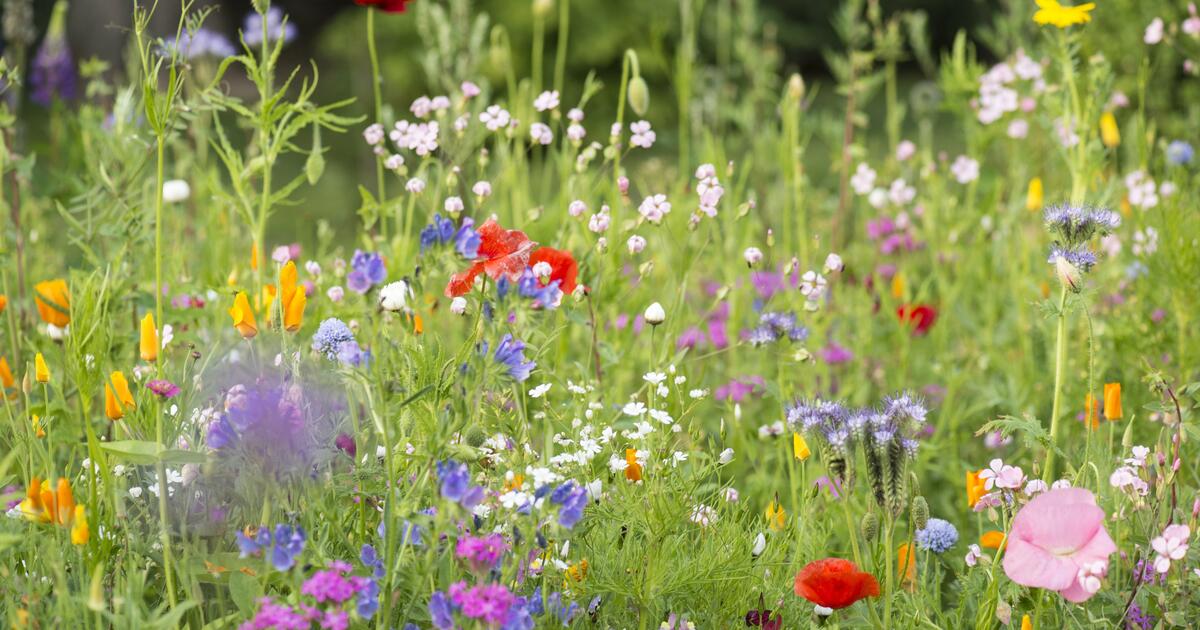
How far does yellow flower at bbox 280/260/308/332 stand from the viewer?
1.61 metres

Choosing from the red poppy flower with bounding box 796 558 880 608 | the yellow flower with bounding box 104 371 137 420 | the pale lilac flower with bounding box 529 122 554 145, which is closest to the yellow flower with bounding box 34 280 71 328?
the yellow flower with bounding box 104 371 137 420

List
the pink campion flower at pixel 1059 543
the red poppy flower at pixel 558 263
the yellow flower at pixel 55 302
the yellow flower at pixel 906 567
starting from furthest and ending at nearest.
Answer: the yellow flower at pixel 55 302 < the red poppy flower at pixel 558 263 < the yellow flower at pixel 906 567 < the pink campion flower at pixel 1059 543

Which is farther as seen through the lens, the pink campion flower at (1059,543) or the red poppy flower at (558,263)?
the red poppy flower at (558,263)

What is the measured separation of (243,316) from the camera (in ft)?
5.13

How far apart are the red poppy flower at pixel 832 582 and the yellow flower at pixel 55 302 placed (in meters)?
1.16

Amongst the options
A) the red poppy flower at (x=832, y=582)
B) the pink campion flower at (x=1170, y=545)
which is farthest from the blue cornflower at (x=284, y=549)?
the pink campion flower at (x=1170, y=545)

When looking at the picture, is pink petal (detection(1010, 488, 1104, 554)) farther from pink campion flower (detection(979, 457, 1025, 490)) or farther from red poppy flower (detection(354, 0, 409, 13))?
red poppy flower (detection(354, 0, 409, 13))

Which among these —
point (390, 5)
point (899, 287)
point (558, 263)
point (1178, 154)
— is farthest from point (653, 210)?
point (1178, 154)

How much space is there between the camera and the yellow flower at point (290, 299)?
1.61m

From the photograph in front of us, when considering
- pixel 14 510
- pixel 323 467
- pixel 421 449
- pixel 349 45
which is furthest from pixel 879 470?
pixel 349 45

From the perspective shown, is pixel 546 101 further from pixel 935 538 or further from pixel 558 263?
pixel 935 538

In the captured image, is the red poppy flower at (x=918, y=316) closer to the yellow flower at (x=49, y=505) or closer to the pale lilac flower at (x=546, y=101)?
the pale lilac flower at (x=546, y=101)

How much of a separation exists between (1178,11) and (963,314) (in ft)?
5.17

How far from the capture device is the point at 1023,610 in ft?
5.16
